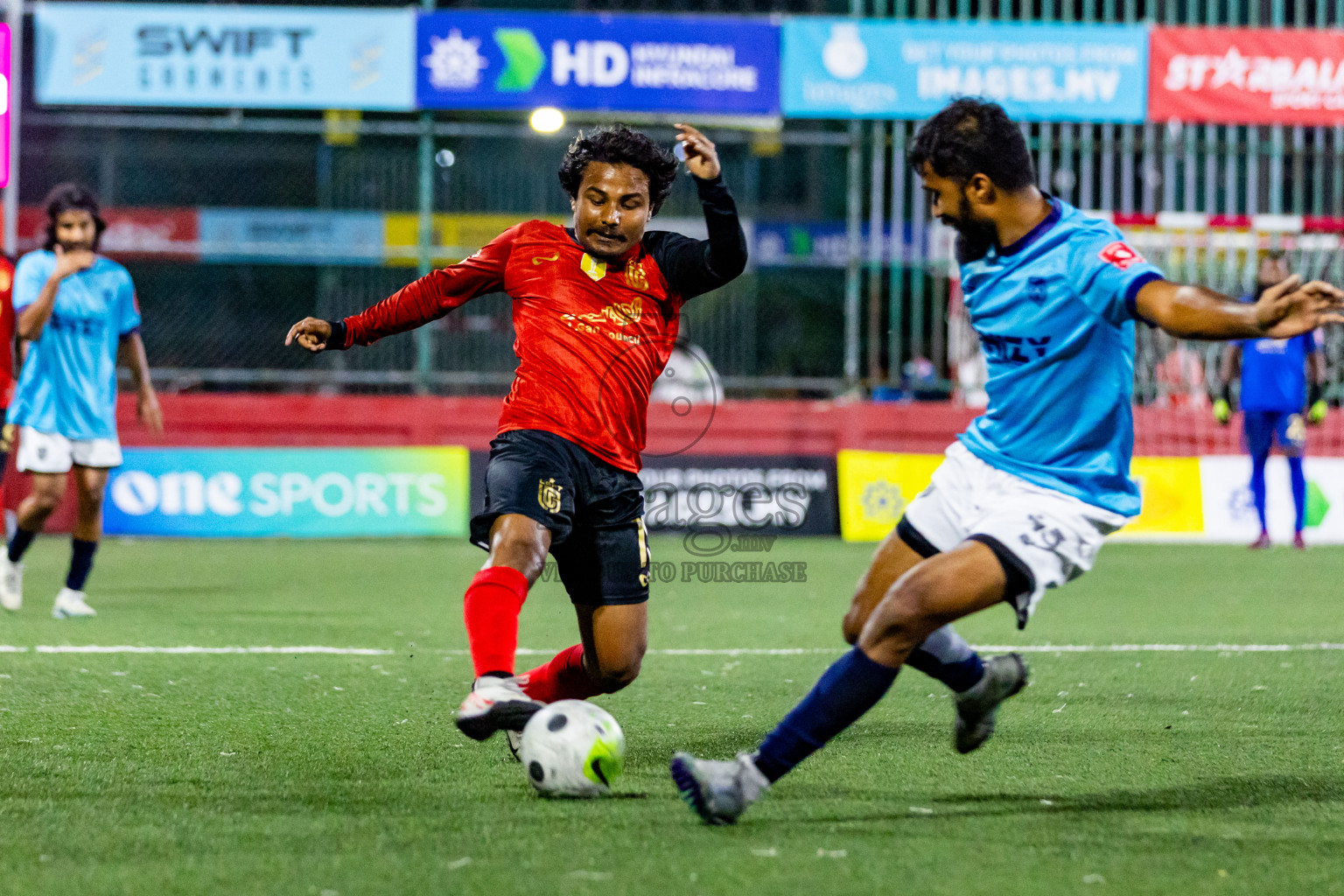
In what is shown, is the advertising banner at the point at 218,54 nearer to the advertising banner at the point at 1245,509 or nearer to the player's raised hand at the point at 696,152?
the advertising banner at the point at 1245,509

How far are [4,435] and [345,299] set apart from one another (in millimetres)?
7177

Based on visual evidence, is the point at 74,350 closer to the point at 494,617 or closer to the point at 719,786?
the point at 494,617

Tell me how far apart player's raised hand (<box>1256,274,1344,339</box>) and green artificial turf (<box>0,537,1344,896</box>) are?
1191 mm

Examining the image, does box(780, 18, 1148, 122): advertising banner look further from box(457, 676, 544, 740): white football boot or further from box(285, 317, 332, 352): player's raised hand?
box(457, 676, 544, 740): white football boot

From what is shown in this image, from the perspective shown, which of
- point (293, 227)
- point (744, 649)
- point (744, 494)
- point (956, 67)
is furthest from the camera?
point (293, 227)

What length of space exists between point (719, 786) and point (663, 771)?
2.68ft

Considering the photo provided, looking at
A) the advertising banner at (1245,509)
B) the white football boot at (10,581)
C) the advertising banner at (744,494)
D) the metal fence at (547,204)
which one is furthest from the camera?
the metal fence at (547,204)

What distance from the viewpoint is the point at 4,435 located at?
919cm

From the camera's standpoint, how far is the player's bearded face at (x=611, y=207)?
450 centimetres

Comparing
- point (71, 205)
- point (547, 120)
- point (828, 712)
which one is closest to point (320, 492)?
point (547, 120)

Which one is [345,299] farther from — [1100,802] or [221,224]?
[1100,802]

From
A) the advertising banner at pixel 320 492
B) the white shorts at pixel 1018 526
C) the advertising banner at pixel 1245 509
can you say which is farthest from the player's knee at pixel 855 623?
the advertising banner at pixel 1245 509

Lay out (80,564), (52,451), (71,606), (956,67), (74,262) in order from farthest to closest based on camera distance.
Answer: (956,67), (80,564), (71,606), (52,451), (74,262)

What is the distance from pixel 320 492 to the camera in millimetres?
13742
